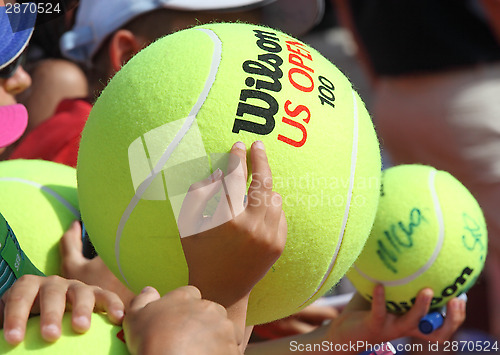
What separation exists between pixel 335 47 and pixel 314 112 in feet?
16.9

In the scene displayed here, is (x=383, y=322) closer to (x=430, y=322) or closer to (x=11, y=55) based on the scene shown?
(x=430, y=322)

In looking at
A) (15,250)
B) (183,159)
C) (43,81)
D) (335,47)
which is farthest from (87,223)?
(335,47)

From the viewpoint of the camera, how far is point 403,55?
9.76 ft

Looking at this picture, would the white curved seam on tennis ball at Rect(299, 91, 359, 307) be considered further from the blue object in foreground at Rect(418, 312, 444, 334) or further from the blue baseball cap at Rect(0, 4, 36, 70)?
the blue baseball cap at Rect(0, 4, 36, 70)

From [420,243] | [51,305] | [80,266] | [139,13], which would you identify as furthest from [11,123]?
[420,243]

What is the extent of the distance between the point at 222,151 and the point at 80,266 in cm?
51

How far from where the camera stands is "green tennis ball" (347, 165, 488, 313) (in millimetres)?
1789

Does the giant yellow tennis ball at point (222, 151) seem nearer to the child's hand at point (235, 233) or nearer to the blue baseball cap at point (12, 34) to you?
the child's hand at point (235, 233)

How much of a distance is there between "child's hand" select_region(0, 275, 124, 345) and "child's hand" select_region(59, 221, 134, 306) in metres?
0.36

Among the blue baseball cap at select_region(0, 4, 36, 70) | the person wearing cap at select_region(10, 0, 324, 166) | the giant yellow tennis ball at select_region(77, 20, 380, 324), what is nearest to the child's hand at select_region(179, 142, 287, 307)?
the giant yellow tennis ball at select_region(77, 20, 380, 324)

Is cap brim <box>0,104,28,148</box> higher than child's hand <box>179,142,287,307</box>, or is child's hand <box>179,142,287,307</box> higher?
child's hand <box>179,142,287,307</box>

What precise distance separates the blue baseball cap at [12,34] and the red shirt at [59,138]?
57cm

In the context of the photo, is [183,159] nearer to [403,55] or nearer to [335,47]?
[403,55]

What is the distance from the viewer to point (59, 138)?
7.18ft
